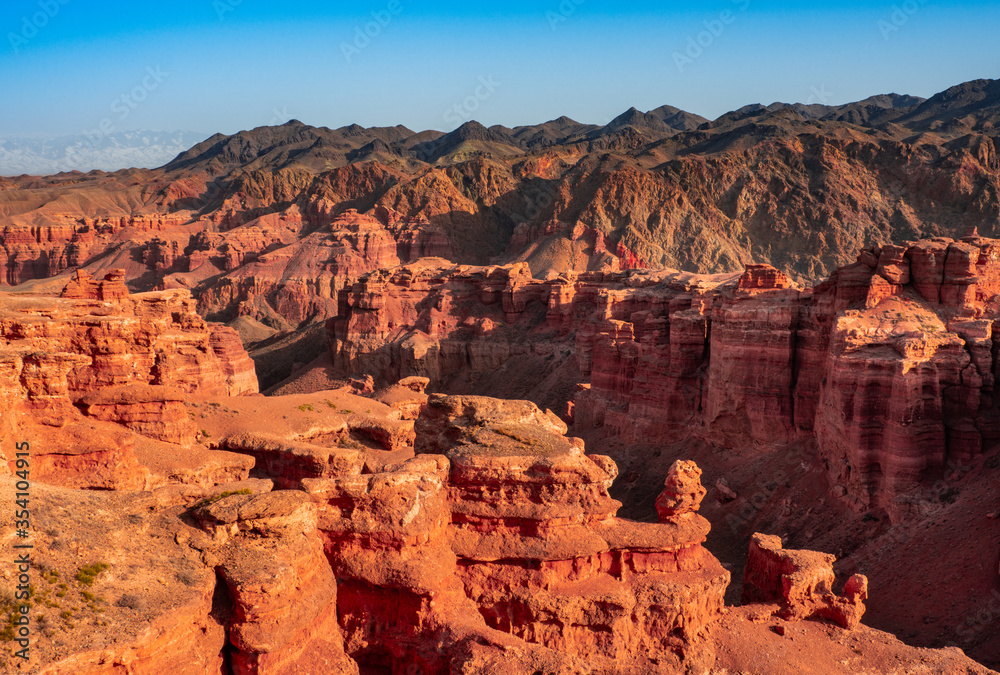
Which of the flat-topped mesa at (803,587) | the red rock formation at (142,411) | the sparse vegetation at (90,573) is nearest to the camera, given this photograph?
the sparse vegetation at (90,573)

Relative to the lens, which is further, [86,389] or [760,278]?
[760,278]

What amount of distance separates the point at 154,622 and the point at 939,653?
17.7 m

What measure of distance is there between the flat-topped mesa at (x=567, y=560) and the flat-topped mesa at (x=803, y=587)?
10.2ft

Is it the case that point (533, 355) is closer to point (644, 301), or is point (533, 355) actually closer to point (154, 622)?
point (644, 301)

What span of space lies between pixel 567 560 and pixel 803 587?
24.5ft

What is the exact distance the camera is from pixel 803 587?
65.5 ft

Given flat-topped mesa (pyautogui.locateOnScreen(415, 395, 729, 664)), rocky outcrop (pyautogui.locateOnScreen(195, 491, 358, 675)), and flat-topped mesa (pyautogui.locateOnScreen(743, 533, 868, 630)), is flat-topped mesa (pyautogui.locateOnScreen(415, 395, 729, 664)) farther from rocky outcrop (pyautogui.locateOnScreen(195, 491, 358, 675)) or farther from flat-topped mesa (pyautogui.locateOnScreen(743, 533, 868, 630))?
rocky outcrop (pyautogui.locateOnScreen(195, 491, 358, 675))

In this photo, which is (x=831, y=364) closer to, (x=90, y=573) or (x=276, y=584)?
(x=276, y=584)

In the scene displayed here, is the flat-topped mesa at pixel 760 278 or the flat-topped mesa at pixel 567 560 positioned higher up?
the flat-topped mesa at pixel 760 278

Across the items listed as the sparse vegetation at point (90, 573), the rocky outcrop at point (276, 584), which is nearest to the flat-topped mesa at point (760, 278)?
the rocky outcrop at point (276, 584)

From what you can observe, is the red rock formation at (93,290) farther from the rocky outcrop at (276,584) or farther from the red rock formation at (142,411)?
the rocky outcrop at (276,584)

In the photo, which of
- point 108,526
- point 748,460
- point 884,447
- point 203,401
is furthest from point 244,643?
point 748,460

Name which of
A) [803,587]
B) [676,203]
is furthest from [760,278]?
[676,203]

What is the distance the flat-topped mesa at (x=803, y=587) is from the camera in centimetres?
1956
